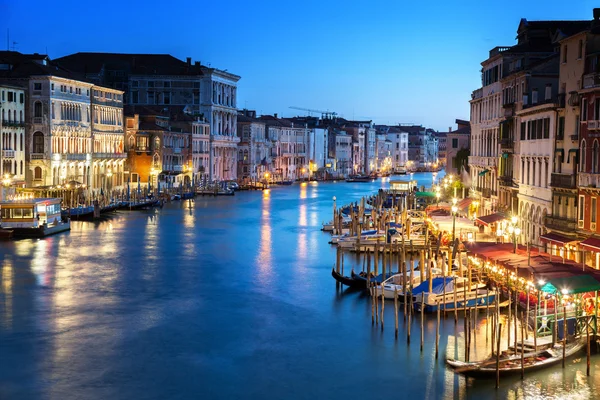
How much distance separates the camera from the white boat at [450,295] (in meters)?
17.0

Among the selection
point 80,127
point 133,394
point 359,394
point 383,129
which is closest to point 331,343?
point 359,394

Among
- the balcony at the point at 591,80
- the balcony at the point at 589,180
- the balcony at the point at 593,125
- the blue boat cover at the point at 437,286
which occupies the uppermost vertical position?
the balcony at the point at 591,80

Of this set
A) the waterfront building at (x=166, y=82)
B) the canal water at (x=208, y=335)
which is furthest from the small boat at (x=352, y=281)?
the waterfront building at (x=166, y=82)

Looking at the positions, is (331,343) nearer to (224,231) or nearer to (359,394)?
(359,394)

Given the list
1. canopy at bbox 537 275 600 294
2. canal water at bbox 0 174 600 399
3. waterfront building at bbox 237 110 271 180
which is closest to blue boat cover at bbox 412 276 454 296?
canal water at bbox 0 174 600 399

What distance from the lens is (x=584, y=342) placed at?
1385cm

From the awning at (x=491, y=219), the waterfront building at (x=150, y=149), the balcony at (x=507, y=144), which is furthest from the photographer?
the waterfront building at (x=150, y=149)

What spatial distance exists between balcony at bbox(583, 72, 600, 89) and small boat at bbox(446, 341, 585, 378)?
18.0 feet

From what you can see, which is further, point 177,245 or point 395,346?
point 177,245

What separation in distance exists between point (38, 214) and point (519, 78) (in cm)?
1500

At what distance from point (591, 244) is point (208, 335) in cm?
661

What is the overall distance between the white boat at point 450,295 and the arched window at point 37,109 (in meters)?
24.6

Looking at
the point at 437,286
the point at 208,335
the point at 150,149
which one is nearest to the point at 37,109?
the point at 150,149

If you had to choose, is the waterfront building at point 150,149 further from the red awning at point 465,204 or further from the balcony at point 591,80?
the balcony at point 591,80
